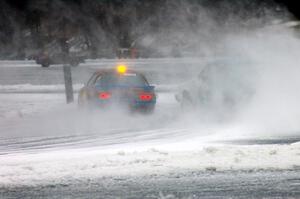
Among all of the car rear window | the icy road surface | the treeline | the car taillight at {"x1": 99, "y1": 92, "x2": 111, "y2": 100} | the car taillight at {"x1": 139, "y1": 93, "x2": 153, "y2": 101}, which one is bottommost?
the icy road surface

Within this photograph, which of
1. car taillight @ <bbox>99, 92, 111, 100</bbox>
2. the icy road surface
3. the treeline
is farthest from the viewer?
the treeline

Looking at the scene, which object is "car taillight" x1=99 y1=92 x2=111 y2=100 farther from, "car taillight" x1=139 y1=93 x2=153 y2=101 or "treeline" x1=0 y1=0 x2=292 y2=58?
"treeline" x1=0 y1=0 x2=292 y2=58

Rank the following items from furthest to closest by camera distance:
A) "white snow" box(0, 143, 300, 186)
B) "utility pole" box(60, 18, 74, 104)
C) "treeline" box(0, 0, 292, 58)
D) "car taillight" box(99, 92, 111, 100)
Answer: "utility pole" box(60, 18, 74, 104)
"treeline" box(0, 0, 292, 58)
"car taillight" box(99, 92, 111, 100)
"white snow" box(0, 143, 300, 186)

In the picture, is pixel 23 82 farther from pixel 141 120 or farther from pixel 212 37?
pixel 141 120

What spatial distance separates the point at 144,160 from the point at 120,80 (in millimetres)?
7933

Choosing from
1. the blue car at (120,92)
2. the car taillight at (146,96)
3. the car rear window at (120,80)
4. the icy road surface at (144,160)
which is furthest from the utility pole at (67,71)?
the car taillight at (146,96)

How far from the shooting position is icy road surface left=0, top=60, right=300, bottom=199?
725 centimetres

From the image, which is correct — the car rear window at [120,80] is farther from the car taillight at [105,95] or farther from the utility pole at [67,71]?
Result: the utility pole at [67,71]

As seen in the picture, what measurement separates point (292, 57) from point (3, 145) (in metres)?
9.01

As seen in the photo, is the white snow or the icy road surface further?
the white snow

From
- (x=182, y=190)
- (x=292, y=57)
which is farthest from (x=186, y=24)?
(x=182, y=190)

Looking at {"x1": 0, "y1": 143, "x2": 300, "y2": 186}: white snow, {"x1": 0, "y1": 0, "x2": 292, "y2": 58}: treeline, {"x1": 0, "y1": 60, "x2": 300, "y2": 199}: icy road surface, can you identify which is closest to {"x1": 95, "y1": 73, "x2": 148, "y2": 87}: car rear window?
{"x1": 0, "y1": 60, "x2": 300, "y2": 199}: icy road surface

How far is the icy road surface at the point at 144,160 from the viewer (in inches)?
285

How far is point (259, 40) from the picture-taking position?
19047mm
